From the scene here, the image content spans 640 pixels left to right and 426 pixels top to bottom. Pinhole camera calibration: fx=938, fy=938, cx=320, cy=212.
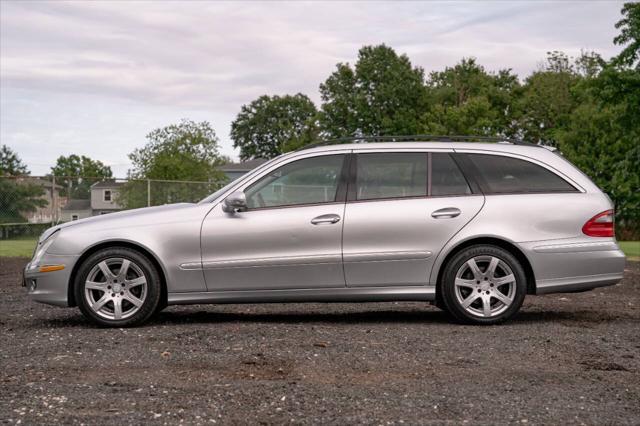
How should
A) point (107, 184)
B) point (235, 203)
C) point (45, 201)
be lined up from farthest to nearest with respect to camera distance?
point (107, 184), point (45, 201), point (235, 203)

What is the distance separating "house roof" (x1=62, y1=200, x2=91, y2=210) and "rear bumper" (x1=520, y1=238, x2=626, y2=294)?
19.2 m

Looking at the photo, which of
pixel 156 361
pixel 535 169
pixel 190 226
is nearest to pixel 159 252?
pixel 190 226

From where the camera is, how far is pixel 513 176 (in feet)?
29.0

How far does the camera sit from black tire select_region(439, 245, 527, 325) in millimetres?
8453

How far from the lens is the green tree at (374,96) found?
74.8 metres

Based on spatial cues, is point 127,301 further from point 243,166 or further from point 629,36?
point 243,166

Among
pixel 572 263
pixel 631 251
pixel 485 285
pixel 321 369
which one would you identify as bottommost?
pixel 631 251

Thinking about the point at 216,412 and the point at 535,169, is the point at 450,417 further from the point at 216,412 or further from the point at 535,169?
the point at 535,169

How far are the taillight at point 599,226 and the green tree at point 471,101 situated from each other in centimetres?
6033

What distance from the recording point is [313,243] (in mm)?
8461

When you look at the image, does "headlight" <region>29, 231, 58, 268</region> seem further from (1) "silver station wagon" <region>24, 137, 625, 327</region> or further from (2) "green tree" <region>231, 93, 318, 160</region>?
(2) "green tree" <region>231, 93, 318, 160</region>

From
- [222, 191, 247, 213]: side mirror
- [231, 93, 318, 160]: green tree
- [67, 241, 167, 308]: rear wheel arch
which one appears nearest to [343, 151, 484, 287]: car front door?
[222, 191, 247, 213]: side mirror

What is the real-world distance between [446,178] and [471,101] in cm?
6291

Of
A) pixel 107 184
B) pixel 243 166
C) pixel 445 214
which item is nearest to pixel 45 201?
pixel 107 184
